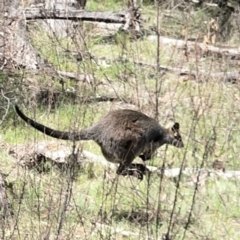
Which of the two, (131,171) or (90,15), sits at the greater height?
(90,15)

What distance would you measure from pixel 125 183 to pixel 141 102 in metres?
1.51

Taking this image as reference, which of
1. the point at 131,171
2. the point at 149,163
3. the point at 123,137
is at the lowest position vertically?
the point at 149,163

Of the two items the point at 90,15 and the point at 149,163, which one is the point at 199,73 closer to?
the point at 90,15

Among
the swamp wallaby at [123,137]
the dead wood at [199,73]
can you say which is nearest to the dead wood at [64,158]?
the swamp wallaby at [123,137]

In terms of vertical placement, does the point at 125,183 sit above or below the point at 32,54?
below

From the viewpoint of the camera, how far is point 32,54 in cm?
755

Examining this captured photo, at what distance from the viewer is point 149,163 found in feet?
19.1

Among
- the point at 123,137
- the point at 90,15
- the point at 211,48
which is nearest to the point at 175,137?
the point at 123,137

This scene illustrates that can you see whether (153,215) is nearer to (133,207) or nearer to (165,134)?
(133,207)

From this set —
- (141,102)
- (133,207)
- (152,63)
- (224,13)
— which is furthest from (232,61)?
(133,207)

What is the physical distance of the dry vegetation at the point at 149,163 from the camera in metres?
4.45

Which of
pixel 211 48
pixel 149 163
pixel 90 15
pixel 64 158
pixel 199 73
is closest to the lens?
pixel 64 158

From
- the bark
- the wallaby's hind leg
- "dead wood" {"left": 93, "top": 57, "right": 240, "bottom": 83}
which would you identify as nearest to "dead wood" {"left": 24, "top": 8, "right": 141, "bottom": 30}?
the bark

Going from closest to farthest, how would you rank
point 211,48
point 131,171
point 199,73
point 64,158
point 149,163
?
point 131,171 → point 64,158 → point 149,163 → point 199,73 → point 211,48
